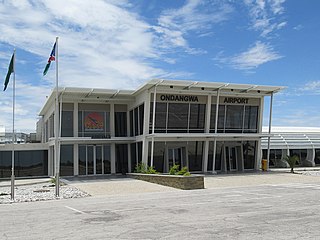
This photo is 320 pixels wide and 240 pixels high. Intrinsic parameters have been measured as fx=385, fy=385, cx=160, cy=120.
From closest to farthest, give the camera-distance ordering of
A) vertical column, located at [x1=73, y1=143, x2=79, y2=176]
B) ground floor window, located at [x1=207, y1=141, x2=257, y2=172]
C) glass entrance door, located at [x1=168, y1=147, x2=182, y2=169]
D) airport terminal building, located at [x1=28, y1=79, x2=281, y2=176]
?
airport terminal building, located at [x1=28, y1=79, x2=281, y2=176]
glass entrance door, located at [x1=168, y1=147, x2=182, y2=169]
vertical column, located at [x1=73, y1=143, x2=79, y2=176]
ground floor window, located at [x1=207, y1=141, x2=257, y2=172]

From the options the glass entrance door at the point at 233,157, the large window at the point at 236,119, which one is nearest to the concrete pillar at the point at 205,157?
the large window at the point at 236,119

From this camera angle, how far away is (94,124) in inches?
1272

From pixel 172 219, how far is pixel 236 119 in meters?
22.3

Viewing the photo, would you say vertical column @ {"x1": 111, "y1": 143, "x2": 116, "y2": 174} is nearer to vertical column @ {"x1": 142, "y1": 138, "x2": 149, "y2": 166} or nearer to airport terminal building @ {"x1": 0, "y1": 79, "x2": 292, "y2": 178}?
airport terminal building @ {"x1": 0, "y1": 79, "x2": 292, "y2": 178}

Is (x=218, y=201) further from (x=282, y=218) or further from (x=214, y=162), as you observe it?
(x=214, y=162)

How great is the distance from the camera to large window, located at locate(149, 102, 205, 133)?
2936 cm

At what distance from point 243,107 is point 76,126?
13.9 metres

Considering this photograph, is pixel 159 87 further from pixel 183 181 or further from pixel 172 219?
pixel 172 219

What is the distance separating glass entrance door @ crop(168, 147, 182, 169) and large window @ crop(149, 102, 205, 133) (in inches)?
62.9

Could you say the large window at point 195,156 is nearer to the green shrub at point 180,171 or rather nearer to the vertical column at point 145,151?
the vertical column at point 145,151

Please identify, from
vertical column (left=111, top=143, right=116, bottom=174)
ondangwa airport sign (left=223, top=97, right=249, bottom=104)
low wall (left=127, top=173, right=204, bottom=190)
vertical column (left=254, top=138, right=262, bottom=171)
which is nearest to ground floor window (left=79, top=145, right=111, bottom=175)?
vertical column (left=111, top=143, right=116, bottom=174)

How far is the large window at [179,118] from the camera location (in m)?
29.4

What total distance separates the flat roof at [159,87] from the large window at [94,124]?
1.15 meters

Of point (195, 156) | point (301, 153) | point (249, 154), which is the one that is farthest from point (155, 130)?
point (301, 153)
